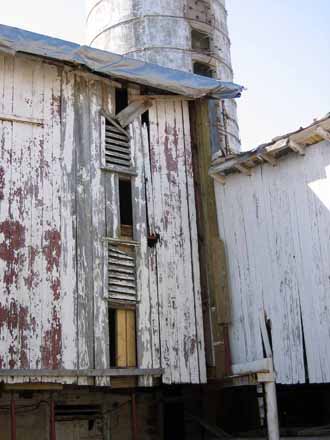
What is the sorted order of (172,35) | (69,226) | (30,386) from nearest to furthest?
(30,386)
(69,226)
(172,35)

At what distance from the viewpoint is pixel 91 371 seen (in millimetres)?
12234

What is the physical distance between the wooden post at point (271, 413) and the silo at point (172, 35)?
8802 mm

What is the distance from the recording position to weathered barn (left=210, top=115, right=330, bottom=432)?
41.0 feet

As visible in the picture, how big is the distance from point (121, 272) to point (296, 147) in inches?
168

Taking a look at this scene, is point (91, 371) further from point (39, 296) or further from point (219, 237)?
point (219, 237)

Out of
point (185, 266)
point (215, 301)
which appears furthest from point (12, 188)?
point (215, 301)

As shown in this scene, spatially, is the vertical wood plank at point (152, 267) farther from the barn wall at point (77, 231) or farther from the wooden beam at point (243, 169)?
the wooden beam at point (243, 169)

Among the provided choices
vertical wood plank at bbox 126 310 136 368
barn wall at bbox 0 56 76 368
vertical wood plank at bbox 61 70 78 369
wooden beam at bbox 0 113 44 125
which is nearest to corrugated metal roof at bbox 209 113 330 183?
vertical wood plank at bbox 61 70 78 369

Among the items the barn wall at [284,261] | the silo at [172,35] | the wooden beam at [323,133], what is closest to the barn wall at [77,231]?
the barn wall at [284,261]

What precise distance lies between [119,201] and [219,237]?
2.41m

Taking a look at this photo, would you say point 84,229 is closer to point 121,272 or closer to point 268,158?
point 121,272

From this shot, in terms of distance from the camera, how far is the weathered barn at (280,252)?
12.5 metres

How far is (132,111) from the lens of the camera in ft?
47.2

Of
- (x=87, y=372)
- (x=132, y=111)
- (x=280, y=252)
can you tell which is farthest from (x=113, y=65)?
(x=87, y=372)
